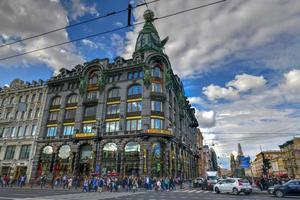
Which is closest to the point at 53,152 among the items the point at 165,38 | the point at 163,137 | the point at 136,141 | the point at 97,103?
the point at 97,103

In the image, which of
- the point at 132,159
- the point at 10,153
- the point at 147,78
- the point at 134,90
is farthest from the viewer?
the point at 10,153

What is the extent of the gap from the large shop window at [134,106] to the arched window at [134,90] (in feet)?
6.83

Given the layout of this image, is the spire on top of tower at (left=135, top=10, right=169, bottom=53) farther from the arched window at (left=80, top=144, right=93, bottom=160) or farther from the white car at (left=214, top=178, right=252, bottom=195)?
the white car at (left=214, top=178, right=252, bottom=195)

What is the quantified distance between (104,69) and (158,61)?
1184 cm

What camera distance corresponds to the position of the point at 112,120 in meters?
43.4

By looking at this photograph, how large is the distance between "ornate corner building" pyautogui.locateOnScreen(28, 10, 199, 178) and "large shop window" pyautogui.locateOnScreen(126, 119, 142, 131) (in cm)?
6

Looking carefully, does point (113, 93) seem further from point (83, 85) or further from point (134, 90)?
point (83, 85)

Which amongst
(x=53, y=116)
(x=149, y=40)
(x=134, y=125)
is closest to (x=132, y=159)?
(x=134, y=125)

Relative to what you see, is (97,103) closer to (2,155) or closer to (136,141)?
(136,141)

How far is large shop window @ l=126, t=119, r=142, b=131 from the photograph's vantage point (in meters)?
40.8

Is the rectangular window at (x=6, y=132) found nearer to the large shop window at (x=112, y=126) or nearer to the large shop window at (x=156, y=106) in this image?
the large shop window at (x=112, y=126)

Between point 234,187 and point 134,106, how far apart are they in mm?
24346

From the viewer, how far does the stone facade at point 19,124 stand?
46875mm

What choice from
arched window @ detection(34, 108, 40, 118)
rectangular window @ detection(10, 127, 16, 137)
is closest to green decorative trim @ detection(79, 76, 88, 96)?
arched window @ detection(34, 108, 40, 118)
